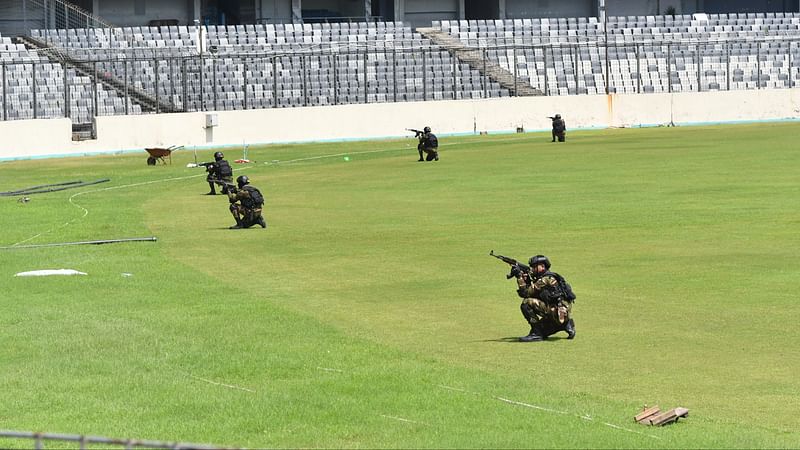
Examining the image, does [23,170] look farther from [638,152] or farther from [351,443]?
[351,443]

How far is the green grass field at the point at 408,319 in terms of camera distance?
11258 millimetres

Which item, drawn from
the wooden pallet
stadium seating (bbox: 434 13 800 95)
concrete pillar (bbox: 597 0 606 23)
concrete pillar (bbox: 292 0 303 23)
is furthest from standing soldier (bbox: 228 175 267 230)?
concrete pillar (bbox: 597 0 606 23)

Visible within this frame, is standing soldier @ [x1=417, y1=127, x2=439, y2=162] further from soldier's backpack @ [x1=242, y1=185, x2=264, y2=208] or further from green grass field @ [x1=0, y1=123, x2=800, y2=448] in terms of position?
soldier's backpack @ [x1=242, y1=185, x2=264, y2=208]

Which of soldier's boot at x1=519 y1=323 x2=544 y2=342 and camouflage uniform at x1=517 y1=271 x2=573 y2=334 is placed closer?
camouflage uniform at x1=517 y1=271 x2=573 y2=334

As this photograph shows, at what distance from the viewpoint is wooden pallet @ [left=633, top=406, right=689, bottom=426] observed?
428 inches

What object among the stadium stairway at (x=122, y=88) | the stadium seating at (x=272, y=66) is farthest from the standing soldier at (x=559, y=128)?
the stadium stairway at (x=122, y=88)

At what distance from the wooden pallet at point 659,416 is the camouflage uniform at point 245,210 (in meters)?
16.5

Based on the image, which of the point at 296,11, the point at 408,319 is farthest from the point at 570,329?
the point at 296,11

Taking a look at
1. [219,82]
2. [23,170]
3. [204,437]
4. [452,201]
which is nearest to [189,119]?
[219,82]

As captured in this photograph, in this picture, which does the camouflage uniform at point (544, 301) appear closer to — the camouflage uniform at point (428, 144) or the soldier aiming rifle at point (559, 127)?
the camouflage uniform at point (428, 144)

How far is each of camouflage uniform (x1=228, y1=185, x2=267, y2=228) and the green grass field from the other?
598 millimetres

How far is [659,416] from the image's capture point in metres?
11.0

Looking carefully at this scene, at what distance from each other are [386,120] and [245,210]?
33639 millimetres

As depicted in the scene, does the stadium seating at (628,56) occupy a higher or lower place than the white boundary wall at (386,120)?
higher
